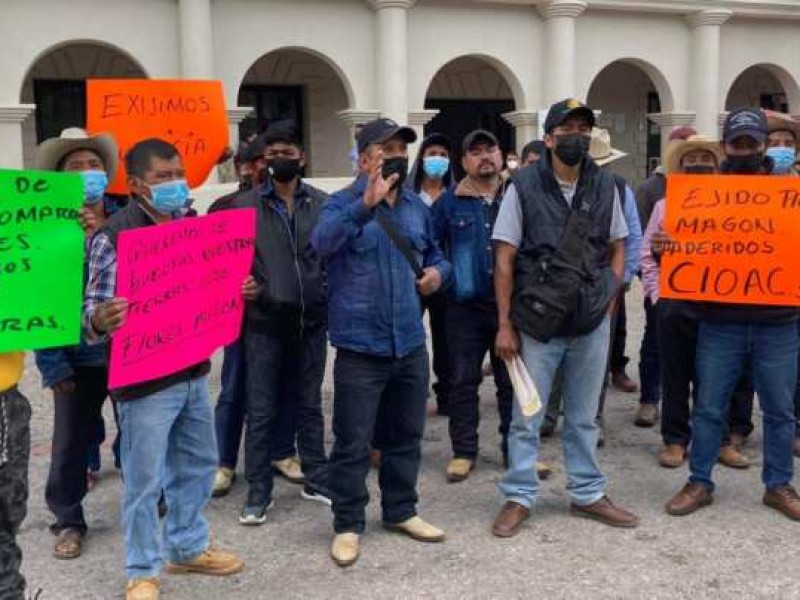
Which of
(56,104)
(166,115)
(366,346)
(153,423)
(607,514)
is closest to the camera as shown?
(153,423)

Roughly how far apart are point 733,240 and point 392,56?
9.65 metres

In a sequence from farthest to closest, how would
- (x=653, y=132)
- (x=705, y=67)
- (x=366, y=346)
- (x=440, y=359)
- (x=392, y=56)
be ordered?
(x=653, y=132), (x=705, y=67), (x=392, y=56), (x=440, y=359), (x=366, y=346)

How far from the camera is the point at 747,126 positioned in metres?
4.09

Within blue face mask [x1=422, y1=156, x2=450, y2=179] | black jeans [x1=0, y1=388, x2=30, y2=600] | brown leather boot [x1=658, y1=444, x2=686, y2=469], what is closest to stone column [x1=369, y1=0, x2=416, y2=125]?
blue face mask [x1=422, y1=156, x2=450, y2=179]

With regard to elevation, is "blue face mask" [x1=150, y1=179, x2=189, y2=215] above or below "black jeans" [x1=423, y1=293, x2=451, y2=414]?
above

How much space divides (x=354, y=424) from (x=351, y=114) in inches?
388

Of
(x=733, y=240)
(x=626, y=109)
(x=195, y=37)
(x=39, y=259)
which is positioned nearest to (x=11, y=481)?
(x=39, y=259)

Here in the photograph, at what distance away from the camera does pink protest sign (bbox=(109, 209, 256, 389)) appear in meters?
3.11

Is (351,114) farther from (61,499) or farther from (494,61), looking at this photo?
Result: (61,499)

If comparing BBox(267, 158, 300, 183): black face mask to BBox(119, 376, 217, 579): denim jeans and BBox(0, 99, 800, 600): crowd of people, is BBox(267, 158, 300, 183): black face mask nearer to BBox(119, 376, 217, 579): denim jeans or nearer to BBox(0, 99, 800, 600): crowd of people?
BBox(0, 99, 800, 600): crowd of people

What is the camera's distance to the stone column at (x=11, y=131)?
10984mm

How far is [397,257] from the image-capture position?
3717 millimetres

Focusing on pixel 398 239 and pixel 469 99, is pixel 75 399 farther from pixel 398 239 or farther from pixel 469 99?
pixel 469 99

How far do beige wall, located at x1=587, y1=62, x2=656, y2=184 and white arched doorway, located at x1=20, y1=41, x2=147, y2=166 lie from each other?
9210 millimetres
